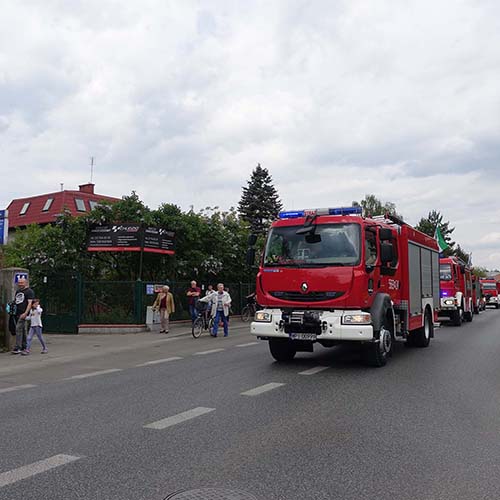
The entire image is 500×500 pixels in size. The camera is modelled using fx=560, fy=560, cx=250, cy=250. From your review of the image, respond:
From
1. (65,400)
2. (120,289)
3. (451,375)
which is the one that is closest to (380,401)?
(451,375)

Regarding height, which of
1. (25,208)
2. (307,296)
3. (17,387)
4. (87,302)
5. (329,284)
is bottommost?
(17,387)

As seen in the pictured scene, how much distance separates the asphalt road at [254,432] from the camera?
167 inches

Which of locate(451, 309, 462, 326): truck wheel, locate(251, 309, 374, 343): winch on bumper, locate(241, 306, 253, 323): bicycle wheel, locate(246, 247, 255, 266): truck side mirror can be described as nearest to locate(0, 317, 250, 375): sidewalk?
locate(246, 247, 255, 266): truck side mirror

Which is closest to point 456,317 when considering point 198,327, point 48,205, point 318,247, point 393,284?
point 198,327

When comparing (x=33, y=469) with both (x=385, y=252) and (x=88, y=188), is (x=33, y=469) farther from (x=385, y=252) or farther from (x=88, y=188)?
(x=88, y=188)

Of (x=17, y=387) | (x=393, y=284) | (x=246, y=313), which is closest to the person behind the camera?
(x=17, y=387)

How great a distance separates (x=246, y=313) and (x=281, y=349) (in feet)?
49.0

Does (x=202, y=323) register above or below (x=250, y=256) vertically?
below

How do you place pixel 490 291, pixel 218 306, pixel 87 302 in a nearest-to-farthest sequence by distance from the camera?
pixel 218 306 < pixel 87 302 < pixel 490 291

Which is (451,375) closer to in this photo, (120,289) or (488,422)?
(488,422)

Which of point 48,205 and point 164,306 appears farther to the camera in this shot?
point 48,205

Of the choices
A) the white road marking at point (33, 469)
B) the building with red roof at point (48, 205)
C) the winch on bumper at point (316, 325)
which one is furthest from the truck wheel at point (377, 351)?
the building with red roof at point (48, 205)

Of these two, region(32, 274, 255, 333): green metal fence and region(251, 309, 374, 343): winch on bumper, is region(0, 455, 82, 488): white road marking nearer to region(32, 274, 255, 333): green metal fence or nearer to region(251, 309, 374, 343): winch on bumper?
region(251, 309, 374, 343): winch on bumper

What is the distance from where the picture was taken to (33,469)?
4570mm
